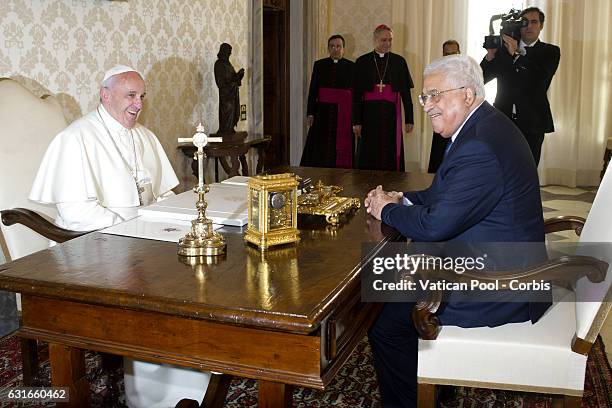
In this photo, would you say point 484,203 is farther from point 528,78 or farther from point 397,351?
point 528,78

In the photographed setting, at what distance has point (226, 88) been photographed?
20.0ft

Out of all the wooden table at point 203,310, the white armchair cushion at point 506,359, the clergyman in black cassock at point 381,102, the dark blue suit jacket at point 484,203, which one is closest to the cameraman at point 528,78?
the clergyman in black cassock at point 381,102

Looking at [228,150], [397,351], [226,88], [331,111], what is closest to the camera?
[397,351]

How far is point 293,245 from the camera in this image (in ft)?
7.72

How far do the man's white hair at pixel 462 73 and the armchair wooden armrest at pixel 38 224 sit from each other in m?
1.55

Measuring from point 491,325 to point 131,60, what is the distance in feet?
11.5

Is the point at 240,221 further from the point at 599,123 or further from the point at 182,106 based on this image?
the point at 599,123

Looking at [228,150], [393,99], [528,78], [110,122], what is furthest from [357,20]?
[110,122]

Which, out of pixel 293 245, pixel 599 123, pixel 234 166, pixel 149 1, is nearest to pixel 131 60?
pixel 149 1

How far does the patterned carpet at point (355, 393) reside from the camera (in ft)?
10.1

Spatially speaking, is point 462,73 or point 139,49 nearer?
point 462,73

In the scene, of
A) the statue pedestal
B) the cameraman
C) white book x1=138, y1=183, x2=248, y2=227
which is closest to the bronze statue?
the statue pedestal

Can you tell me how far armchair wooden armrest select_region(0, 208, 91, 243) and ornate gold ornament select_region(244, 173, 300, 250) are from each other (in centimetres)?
93

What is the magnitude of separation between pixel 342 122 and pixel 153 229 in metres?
6.15
